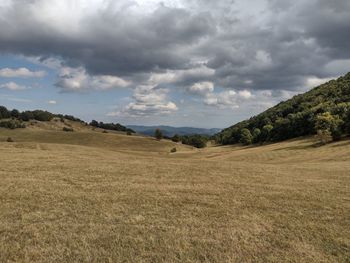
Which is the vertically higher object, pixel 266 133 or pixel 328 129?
pixel 328 129

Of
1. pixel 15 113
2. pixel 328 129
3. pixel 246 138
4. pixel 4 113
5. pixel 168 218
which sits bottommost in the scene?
pixel 168 218

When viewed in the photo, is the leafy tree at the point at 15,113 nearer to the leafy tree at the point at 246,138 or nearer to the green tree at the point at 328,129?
the leafy tree at the point at 246,138

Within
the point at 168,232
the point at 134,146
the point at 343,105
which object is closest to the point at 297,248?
the point at 168,232

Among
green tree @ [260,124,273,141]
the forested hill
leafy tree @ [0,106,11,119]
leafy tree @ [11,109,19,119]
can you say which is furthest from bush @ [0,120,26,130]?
green tree @ [260,124,273,141]

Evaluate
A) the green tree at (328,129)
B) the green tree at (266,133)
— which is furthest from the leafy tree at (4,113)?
the green tree at (328,129)

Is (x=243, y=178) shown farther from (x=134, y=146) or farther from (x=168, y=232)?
(x=134, y=146)

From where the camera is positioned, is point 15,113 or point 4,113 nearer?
point 4,113

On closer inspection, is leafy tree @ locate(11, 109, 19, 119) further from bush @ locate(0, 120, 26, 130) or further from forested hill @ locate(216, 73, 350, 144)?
forested hill @ locate(216, 73, 350, 144)

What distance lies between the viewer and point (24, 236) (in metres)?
11.0

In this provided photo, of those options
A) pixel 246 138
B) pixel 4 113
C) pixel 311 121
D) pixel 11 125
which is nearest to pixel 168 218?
pixel 311 121

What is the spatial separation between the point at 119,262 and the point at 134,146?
99473 millimetres

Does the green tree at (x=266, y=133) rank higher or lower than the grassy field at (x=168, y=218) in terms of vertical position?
higher

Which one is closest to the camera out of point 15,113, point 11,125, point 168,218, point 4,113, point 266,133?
point 168,218

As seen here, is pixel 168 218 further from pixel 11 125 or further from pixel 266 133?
pixel 11 125
